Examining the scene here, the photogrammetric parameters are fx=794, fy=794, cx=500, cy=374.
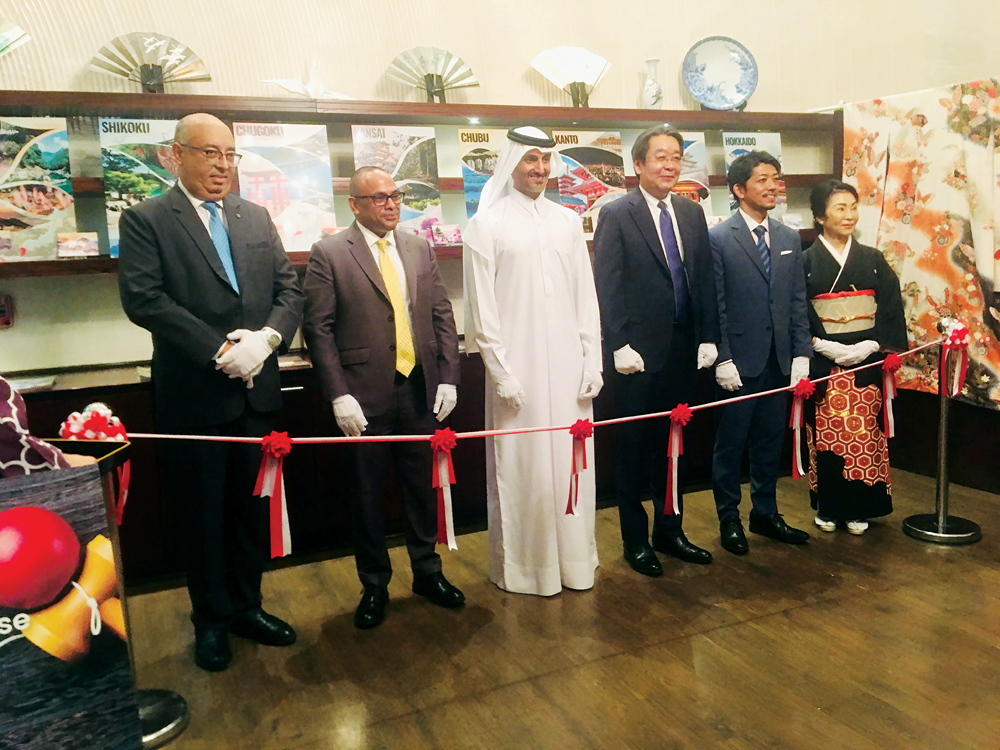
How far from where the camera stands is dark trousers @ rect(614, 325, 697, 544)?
296 cm

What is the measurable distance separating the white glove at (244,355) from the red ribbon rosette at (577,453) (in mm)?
1024

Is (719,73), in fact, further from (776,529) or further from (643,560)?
(643,560)

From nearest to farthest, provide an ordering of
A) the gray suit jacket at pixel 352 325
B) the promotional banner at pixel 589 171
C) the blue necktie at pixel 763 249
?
the gray suit jacket at pixel 352 325 → the blue necktie at pixel 763 249 → the promotional banner at pixel 589 171

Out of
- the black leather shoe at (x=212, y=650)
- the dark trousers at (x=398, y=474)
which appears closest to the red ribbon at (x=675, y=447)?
the dark trousers at (x=398, y=474)

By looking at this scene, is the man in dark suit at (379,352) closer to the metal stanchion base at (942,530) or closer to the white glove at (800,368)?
the white glove at (800,368)

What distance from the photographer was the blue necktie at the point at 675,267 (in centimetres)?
296

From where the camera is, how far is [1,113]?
298cm

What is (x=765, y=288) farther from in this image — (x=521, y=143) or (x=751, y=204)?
(x=521, y=143)

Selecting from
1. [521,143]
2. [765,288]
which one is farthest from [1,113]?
[765,288]

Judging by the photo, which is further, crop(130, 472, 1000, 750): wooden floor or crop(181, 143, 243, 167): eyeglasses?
crop(181, 143, 243, 167): eyeglasses

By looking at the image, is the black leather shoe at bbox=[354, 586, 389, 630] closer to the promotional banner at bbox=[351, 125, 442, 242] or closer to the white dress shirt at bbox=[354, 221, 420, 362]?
the white dress shirt at bbox=[354, 221, 420, 362]

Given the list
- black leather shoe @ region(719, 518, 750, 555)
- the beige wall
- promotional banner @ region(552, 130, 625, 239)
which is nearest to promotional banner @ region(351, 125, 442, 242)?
the beige wall

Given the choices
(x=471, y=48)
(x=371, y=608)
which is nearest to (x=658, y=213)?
(x=471, y=48)

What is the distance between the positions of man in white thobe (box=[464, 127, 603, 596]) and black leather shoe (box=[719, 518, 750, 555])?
0.63 meters
